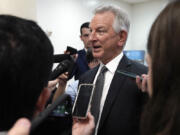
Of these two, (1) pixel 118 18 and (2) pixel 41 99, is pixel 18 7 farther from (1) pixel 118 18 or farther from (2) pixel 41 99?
(2) pixel 41 99

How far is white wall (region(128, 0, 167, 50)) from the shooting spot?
5723 millimetres

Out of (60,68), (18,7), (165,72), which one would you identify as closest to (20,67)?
(165,72)

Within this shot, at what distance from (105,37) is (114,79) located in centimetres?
31

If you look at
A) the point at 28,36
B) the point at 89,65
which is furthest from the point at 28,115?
the point at 89,65

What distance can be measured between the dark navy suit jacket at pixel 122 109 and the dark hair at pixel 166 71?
478mm

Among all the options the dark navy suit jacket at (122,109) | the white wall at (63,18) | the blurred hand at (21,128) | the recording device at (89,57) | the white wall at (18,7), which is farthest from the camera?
the white wall at (63,18)

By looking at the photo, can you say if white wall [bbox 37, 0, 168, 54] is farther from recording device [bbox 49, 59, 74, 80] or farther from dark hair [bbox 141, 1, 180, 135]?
dark hair [bbox 141, 1, 180, 135]

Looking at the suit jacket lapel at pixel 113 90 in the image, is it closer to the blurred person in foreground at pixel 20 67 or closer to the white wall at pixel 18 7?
the blurred person in foreground at pixel 20 67

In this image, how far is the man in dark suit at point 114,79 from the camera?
1119 mm

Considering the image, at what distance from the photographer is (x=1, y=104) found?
0.45 meters

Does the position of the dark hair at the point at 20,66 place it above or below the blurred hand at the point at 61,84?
above

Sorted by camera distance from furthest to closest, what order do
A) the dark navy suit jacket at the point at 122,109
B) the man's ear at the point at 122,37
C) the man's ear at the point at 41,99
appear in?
the man's ear at the point at 122,37
the dark navy suit jacket at the point at 122,109
the man's ear at the point at 41,99

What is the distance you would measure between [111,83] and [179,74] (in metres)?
0.63

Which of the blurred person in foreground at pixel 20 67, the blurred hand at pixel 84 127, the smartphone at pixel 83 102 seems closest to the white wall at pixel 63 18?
the smartphone at pixel 83 102
